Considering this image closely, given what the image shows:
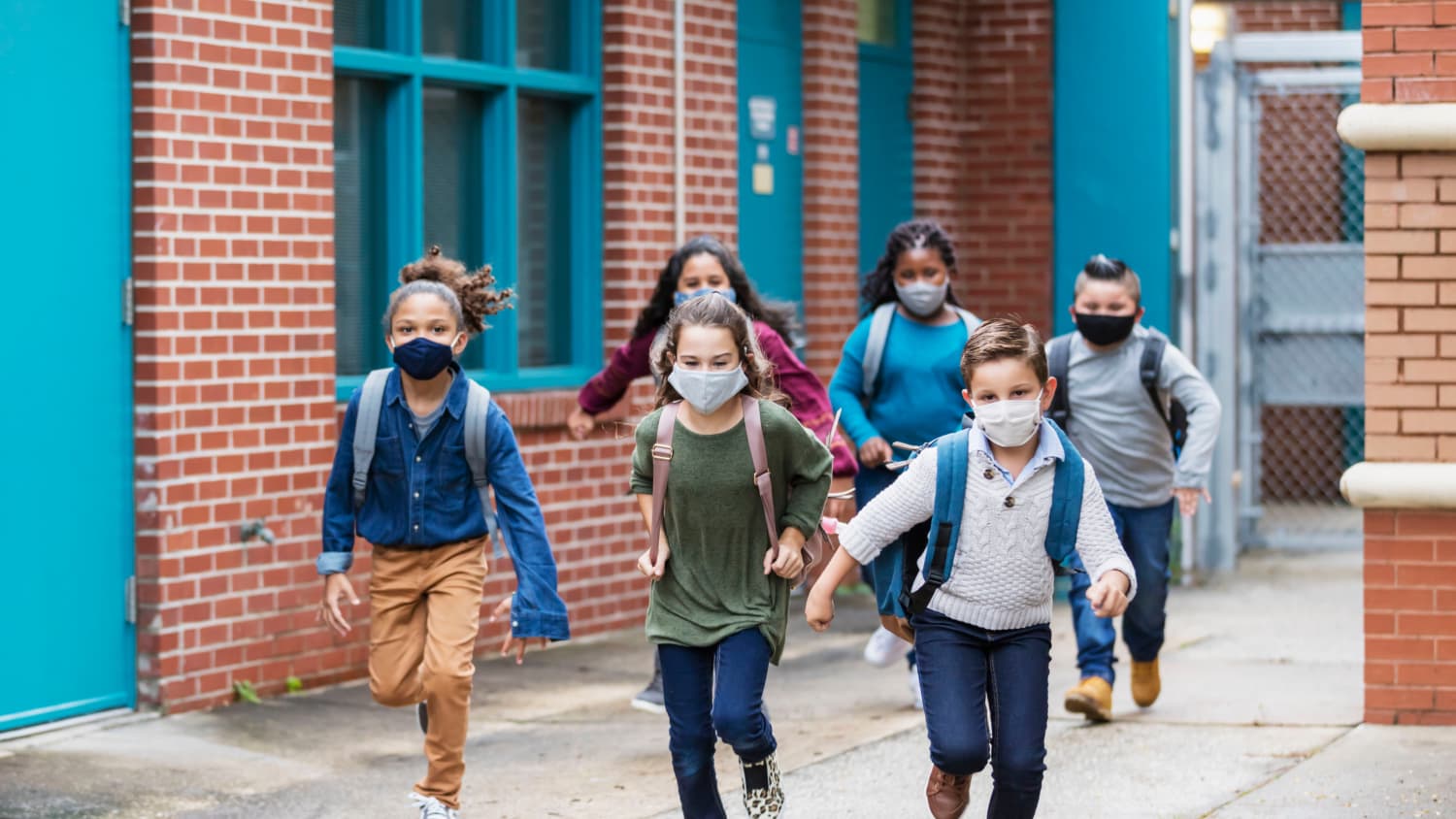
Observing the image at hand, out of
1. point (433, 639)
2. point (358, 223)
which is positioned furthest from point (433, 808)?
point (358, 223)

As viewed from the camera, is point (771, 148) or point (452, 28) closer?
point (452, 28)

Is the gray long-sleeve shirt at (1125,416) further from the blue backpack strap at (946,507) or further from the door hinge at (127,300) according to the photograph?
the door hinge at (127,300)

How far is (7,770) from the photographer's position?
6.91m

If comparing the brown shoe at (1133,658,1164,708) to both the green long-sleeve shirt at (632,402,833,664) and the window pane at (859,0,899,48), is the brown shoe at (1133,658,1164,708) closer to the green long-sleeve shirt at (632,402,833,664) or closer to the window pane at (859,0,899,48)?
the green long-sleeve shirt at (632,402,833,664)

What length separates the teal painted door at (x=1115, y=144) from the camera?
11.7m

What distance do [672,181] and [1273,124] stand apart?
7.51m

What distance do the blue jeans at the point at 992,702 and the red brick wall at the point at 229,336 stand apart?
132 inches

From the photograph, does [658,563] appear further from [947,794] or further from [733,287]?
[733,287]

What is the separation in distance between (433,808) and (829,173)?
6193 mm

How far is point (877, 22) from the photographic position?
491 inches

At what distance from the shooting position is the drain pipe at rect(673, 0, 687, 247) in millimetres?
10484

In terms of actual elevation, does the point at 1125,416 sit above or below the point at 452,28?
below

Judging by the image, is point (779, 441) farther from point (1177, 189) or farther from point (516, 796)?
point (1177, 189)

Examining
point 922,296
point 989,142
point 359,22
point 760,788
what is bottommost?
point 760,788
